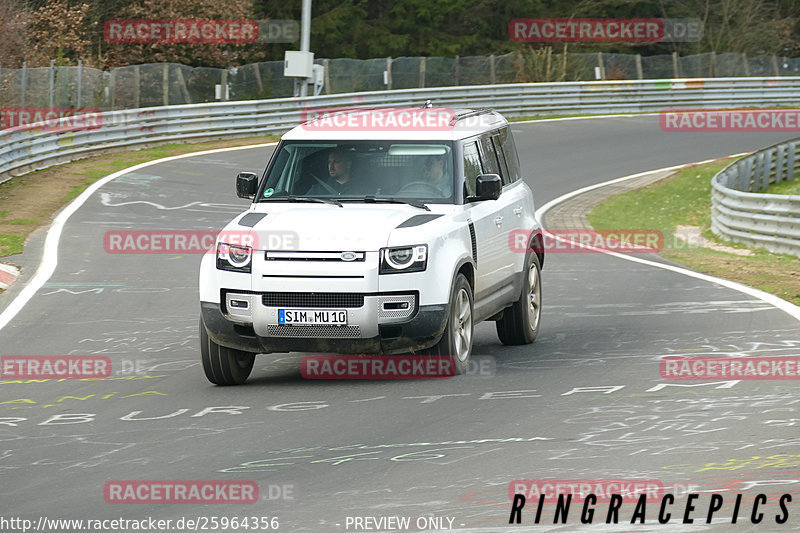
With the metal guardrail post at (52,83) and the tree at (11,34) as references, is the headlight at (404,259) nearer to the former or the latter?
the metal guardrail post at (52,83)

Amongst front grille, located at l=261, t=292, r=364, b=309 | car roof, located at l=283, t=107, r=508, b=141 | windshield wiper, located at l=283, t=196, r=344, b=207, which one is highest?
car roof, located at l=283, t=107, r=508, b=141

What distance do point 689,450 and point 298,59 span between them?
3064cm

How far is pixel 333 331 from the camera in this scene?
959 centimetres

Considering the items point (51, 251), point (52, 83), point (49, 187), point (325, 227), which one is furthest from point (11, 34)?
point (325, 227)

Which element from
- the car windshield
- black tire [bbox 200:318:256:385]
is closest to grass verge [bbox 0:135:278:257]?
the car windshield

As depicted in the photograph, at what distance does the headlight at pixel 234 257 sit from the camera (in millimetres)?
9711

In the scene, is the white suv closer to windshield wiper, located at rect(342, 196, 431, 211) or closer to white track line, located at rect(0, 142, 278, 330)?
windshield wiper, located at rect(342, 196, 431, 211)

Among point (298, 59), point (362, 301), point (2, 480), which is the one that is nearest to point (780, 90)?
point (298, 59)

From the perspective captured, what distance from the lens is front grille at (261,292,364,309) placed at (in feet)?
31.4

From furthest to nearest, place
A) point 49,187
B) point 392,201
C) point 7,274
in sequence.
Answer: point 49,187 < point 7,274 < point 392,201

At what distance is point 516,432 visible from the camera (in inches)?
327

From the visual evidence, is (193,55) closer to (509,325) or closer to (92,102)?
(92,102)

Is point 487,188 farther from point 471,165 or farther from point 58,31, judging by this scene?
point 58,31

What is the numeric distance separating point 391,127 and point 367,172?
54 cm
